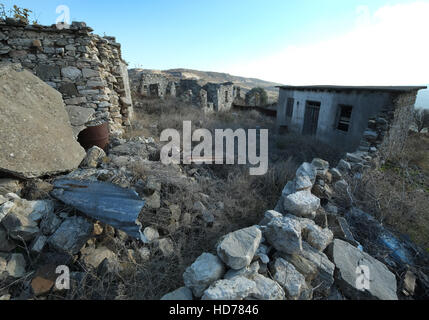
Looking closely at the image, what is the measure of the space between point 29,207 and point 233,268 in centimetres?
221

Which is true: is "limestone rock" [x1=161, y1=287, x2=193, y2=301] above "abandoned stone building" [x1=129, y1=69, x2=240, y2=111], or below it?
below

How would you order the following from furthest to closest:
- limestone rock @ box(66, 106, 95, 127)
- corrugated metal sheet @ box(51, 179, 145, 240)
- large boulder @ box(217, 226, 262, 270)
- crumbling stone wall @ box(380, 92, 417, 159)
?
1. crumbling stone wall @ box(380, 92, 417, 159)
2. limestone rock @ box(66, 106, 95, 127)
3. corrugated metal sheet @ box(51, 179, 145, 240)
4. large boulder @ box(217, 226, 262, 270)

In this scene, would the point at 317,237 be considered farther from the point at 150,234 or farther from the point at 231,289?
the point at 150,234

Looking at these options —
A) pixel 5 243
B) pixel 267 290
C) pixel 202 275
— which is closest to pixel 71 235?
pixel 5 243

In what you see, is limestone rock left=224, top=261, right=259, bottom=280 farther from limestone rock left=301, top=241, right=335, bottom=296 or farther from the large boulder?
limestone rock left=301, top=241, right=335, bottom=296

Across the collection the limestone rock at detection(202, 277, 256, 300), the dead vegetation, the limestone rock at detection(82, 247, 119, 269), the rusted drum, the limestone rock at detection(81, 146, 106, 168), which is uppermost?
the rusted drum

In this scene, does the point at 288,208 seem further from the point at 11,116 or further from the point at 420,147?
the point at 420,147

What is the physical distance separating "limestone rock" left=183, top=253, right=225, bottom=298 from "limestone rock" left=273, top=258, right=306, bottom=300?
0.51m

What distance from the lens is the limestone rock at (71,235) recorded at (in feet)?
6.31

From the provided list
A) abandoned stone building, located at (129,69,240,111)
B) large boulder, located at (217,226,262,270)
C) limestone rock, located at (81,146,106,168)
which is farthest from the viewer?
abandoned stone building, located at (129,69,240,111)

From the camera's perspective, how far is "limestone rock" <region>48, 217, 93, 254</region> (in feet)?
6.31

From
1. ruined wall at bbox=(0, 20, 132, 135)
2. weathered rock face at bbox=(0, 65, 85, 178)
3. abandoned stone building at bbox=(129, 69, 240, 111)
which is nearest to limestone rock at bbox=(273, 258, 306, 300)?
weathered rock face at bbox=(0, 65, 85, 178)
